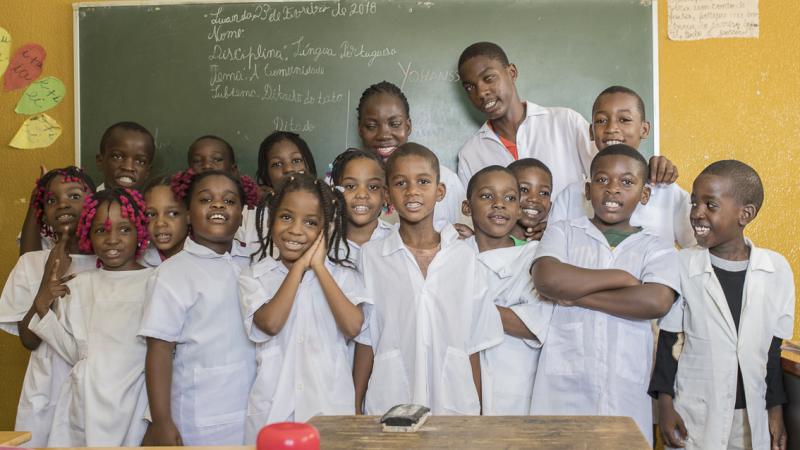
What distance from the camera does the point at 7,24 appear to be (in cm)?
391

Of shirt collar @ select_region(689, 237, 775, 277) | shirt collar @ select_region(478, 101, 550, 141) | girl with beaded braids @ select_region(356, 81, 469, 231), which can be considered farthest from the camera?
shirt collar @ select_region(478, 101, 550, 141)

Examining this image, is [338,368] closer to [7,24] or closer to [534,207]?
[534,207]

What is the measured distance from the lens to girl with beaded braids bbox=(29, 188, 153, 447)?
2498mm

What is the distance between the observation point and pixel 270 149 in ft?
10.9

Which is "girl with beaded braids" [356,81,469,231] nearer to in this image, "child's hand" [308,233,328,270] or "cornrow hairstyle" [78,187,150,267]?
"child's hand" [308,233,328,270]

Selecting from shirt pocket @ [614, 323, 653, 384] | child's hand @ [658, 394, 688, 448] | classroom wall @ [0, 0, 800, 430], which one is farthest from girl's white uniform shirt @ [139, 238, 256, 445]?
classroom wall @ [0, 0, 800, 430]

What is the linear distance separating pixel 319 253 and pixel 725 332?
128 centimetres

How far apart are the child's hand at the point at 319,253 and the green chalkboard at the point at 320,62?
1356 mm

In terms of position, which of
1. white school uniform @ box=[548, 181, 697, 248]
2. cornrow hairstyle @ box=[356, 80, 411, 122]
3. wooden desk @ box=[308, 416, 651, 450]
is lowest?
wooden desk @ box=[308, 416, 651, 450]

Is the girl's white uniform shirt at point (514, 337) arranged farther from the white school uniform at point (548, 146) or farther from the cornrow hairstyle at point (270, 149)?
the cornrow hairstyle at point (270, 149)

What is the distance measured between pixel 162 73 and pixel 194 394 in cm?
191

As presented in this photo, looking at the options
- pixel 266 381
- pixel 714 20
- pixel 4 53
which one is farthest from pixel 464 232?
pixel 4 53

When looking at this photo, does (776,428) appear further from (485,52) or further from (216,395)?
(485,52)

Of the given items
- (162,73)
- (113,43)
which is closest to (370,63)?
(162,73)
